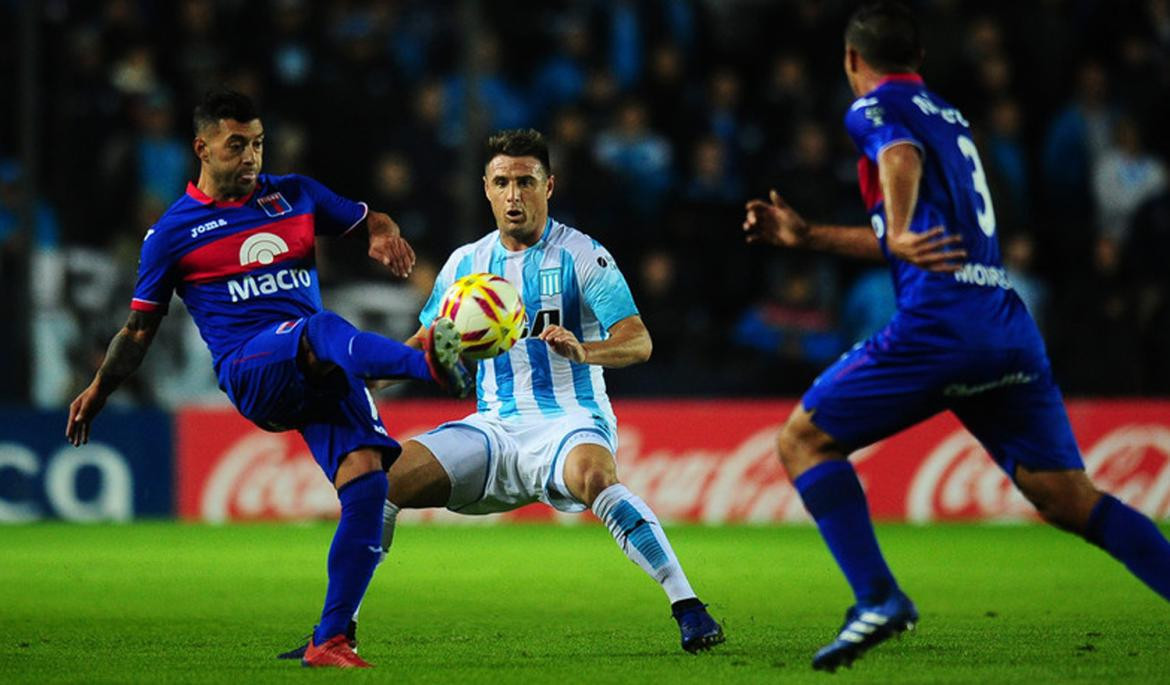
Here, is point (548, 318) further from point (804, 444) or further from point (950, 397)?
point (950, 397)

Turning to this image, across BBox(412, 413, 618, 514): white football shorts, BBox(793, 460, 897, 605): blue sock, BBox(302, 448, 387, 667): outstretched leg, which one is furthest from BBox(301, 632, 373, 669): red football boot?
BBox(793, 460, 897, 605): blue sock

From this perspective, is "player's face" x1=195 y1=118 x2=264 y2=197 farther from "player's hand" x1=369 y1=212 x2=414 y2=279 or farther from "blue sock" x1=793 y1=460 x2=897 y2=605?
"blue sock" x1=793 y1=460 x2=897 y2=605

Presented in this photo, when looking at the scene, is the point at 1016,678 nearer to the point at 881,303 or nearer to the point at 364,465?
the point at 364,465

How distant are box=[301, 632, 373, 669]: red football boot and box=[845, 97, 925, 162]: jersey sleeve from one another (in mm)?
2509

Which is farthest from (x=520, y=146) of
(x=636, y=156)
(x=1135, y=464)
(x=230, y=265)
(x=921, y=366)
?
(x=636, y=156)

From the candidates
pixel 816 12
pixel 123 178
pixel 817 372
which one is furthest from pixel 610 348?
pixel 816 12

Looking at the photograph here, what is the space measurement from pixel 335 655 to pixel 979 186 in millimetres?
2766

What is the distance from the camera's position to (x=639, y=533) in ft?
23.8

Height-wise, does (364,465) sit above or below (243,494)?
above

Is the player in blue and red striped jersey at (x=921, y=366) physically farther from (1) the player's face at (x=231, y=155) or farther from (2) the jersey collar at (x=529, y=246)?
(1) the player's face at (x=231, y=155)

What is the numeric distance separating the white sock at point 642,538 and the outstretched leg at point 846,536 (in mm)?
1126

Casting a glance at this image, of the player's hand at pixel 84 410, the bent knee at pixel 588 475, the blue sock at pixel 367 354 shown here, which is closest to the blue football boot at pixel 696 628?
the bent knee at pixel 588 475

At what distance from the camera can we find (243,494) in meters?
14.8

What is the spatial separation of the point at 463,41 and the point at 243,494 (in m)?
4.13
